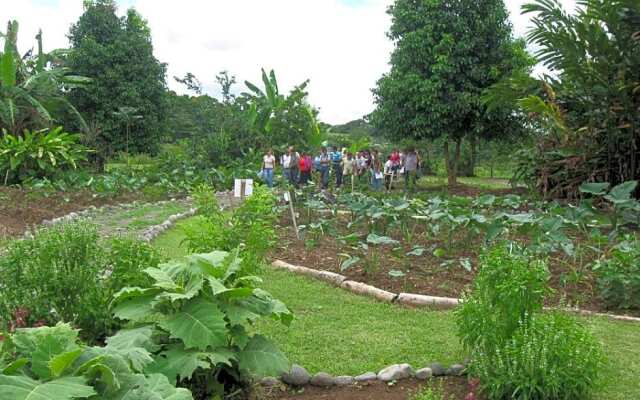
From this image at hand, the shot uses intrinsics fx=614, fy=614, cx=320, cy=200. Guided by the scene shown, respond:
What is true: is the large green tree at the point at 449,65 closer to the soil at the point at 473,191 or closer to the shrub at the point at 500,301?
the soil at the point at 473,191

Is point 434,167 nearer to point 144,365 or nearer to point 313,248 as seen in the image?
point 313,248

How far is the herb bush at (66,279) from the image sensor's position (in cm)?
380

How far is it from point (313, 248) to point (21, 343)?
5907 millimetres

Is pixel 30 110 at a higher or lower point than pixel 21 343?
higher

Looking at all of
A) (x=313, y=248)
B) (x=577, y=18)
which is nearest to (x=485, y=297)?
(x=313, y=248)

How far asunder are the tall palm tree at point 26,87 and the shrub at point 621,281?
52.5 feet

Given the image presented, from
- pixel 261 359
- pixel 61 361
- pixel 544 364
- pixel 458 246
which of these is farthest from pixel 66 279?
pixel 458 246

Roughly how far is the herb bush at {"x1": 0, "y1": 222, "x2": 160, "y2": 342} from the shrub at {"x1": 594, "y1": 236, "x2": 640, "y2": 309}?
4.16 m

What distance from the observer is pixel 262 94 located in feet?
58.1

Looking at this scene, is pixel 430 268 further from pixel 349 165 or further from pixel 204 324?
pixel 349 165

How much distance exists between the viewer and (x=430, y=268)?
7016 millimetres

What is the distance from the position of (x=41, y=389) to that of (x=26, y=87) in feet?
62.6

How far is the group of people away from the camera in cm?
1727

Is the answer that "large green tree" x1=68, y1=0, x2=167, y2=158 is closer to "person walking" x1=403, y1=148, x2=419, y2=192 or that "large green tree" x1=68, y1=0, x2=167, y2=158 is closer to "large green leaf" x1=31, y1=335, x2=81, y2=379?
"person walking" x1=403, y1=148, x2=419, y2=192
